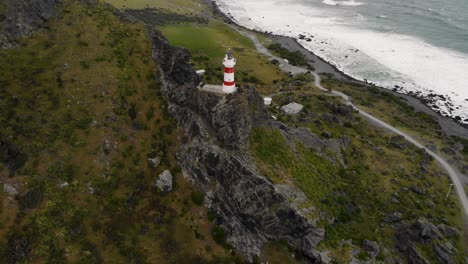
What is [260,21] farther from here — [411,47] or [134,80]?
[134,80]

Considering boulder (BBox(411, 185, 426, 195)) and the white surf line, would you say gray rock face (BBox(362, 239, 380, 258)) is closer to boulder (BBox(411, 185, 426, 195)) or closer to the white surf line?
boulder (BBox(411, 185, 426, 195))

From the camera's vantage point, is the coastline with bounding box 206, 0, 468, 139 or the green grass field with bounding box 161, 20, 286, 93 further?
the green grass field with bounding box 161, 20, 286, 93

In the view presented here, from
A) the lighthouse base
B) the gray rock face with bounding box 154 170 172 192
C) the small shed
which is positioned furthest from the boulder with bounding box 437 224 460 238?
the gray rock face with bounding box 154 170 172 192

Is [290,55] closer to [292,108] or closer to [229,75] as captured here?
[292,108]

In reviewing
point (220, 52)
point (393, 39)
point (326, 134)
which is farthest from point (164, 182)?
point (393, 39)

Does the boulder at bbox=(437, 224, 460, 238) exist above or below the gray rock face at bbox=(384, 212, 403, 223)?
below
